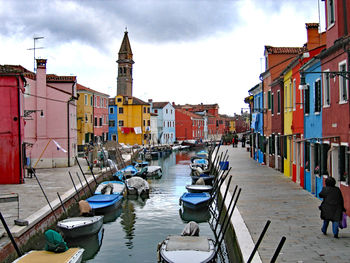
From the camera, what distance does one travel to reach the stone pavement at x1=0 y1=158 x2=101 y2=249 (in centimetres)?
1412

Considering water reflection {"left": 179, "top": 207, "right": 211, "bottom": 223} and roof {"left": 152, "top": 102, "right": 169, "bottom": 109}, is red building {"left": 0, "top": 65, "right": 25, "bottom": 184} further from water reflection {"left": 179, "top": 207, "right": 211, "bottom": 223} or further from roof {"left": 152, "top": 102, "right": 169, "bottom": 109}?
roof {"left": 152, "top": 102, "right": 169, "bottom": 109}

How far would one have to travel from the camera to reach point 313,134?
53.7 ft

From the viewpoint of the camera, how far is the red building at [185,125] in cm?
8425

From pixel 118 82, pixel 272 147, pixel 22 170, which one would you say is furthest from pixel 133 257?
pixel 118 82

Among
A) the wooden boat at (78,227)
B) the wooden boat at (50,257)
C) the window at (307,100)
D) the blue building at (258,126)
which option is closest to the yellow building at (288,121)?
the window at (307,100)

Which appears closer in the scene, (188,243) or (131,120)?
(188,243)

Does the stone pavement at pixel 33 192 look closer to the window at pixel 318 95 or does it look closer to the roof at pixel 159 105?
the window at pixel 318 95

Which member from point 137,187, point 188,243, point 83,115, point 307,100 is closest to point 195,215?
point 137,187

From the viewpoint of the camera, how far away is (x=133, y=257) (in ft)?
41.2

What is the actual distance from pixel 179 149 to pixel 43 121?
41391mm

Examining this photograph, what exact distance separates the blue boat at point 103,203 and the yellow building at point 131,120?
152 ft

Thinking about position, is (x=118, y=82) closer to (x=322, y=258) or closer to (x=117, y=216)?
(x=117, y=216)

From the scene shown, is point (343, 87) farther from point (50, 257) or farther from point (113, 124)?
point (113, 124)

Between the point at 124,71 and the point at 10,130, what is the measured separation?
68.4 meters
